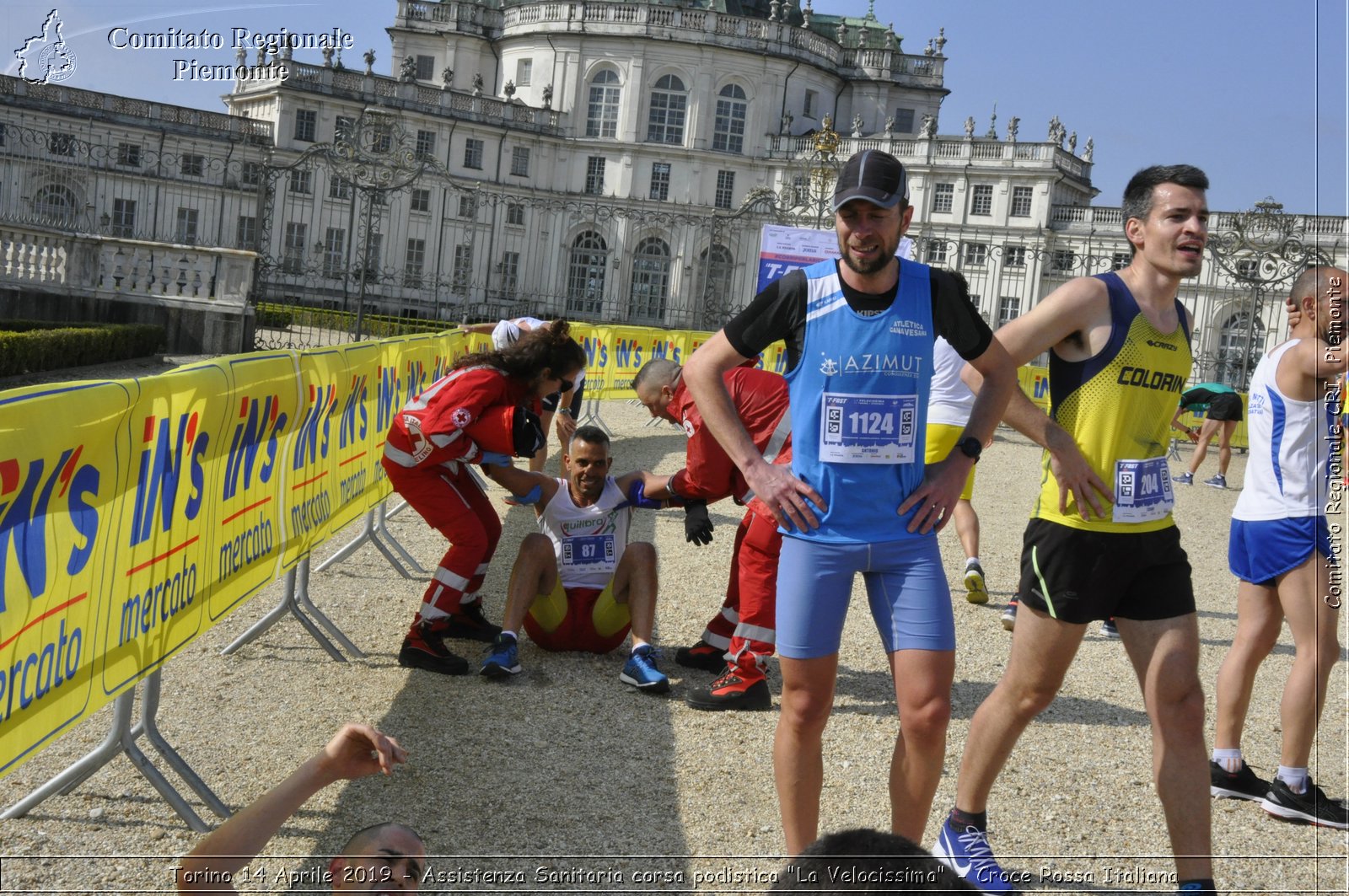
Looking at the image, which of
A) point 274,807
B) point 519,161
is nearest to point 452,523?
point 274,807

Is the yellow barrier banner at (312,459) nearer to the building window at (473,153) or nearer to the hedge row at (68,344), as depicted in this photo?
the hedge row at (68,344)

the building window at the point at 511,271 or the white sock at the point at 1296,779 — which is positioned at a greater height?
the building window at the point at 511,271

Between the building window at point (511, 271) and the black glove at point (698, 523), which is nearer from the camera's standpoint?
the black glove at point (698, 523)

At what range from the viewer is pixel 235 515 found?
16.0ft

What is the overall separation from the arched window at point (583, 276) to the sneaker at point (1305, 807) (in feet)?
169

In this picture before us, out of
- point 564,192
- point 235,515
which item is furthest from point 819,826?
point 564,192

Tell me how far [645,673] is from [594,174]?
6025cm

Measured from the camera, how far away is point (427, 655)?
6074 mm

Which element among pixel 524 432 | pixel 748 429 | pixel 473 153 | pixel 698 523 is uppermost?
pixel 473 153

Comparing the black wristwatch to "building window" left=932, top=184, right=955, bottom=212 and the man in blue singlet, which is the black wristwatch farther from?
"building window" left=932, top=184, right=955, bottom=212

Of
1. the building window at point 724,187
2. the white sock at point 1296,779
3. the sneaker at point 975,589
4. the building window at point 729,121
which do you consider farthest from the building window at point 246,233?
the white sock at point 1296,779

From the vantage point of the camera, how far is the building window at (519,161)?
62375 mm

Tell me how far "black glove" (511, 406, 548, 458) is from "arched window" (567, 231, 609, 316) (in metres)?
50.0

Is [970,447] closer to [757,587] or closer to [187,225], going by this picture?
[757,587]
